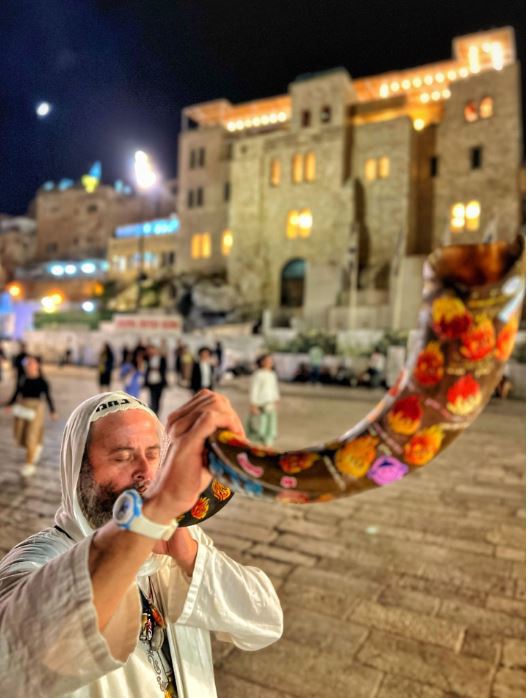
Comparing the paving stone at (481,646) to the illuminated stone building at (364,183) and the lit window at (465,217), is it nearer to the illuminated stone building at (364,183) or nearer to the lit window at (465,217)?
the illuminated stone building at (364,183)

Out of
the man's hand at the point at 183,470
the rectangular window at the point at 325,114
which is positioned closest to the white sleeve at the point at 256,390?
the man's hand at the point at 183,470

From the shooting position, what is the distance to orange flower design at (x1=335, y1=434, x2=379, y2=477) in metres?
0.91

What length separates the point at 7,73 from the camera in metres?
3.25

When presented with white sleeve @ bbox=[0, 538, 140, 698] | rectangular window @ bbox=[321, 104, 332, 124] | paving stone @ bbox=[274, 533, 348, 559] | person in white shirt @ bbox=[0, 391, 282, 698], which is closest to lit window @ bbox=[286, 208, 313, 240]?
rectangular window @ bbox=[321, 104, 332, 124]

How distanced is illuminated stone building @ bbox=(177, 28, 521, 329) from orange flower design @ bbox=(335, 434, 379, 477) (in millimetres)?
27374

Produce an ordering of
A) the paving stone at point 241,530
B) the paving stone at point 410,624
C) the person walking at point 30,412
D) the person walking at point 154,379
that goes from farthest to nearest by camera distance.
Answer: the person walking at point 154,379, the person walking at point 30,412, the paving stone at point 241,530, the paving stone at point 410,624

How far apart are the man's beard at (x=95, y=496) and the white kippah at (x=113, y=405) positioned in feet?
0.46

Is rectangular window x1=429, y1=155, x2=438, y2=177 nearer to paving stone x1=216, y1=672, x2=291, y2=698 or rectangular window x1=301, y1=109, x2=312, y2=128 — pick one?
rectangular window x1=301, y1=109, x2=312, y2=128

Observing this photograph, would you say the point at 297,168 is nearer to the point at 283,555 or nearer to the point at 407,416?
the point at 283,555

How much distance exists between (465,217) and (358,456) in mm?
36164

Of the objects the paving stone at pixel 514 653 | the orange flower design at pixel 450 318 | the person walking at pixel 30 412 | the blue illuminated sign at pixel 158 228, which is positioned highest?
the blue illuminated sign at pixel 158 228

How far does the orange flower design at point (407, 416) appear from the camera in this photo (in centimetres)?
89

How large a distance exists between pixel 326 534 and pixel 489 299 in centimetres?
435

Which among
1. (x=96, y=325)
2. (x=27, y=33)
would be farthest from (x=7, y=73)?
(x=96, y=325)
